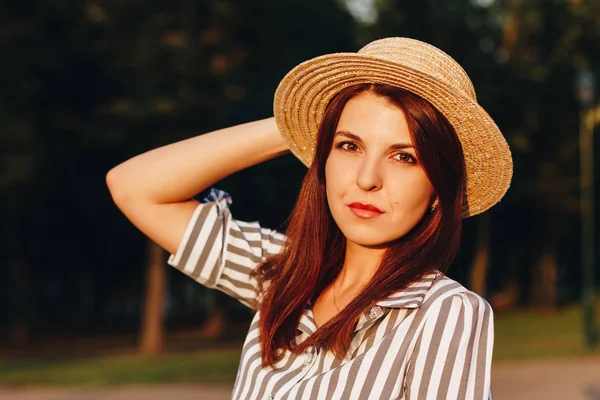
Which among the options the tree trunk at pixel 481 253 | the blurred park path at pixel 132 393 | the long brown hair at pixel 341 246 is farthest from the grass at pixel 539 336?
the long brown hair at pixel 341 246

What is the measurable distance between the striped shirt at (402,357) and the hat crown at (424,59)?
0.45 meters

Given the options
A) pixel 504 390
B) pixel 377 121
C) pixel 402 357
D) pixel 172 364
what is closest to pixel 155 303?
pixel 172 364

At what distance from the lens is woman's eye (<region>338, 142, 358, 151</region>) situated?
215cm

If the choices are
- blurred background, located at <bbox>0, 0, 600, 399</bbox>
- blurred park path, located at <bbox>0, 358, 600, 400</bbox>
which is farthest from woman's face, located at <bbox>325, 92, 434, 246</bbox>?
blurred background, located at <bbox>0, 0, 600, 399</bbox>

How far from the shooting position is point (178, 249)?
8.22ft

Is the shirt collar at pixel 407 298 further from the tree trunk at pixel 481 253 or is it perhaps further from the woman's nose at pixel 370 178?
the tree trunk at pixel 481 253

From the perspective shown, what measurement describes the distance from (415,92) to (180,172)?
74 centimetres

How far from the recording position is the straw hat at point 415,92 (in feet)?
6.79

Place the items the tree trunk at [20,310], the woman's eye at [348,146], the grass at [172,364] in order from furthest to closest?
the tree trunk at [20,310] < the grass at [172,364] < the woman's eye at [348,146]

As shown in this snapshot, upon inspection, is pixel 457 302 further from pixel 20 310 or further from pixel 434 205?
pixel 20 310

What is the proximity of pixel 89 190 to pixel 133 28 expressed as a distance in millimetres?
6238

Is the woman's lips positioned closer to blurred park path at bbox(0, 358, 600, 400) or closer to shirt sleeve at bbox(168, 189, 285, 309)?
shirt sleeve at bbox(168, 189, 285, 309)

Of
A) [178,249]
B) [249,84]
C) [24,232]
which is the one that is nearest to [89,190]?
[24,232]

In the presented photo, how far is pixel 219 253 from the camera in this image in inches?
99.1
